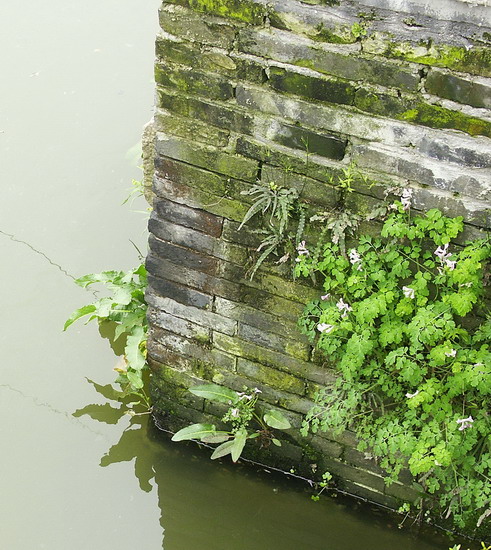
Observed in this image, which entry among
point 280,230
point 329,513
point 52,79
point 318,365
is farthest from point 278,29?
point 52,79

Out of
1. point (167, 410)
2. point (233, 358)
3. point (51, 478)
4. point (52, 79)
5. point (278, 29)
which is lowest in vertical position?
point (51, 478)

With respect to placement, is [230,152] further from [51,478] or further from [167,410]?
[51,478]

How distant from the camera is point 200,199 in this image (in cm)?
316

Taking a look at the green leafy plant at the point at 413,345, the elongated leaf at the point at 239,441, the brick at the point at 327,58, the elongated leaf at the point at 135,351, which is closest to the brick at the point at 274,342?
the green leafy plant at the point at 413,345

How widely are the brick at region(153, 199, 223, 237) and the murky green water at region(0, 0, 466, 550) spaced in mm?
1368

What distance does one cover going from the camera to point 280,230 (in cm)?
300

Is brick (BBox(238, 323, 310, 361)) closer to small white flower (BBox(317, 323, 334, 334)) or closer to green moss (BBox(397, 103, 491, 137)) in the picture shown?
small white flower (BBox(317, 323, 334, 334))

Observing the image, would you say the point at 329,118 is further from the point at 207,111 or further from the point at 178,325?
the point at 178,325

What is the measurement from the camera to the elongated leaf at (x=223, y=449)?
3721 millimetres

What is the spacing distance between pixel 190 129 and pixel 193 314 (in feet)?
3.01

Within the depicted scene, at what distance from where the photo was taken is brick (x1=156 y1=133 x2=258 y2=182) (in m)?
2.99

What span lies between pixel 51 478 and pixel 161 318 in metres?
1.06

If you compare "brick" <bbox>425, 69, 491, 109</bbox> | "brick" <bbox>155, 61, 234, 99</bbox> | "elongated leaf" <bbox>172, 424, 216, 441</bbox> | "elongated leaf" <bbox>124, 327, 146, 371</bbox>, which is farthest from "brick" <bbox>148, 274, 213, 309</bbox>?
"brick" <bbox>425, 69, 491, 109</bbox>

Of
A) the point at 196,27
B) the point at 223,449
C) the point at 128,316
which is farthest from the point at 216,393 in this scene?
the point at 196,27
